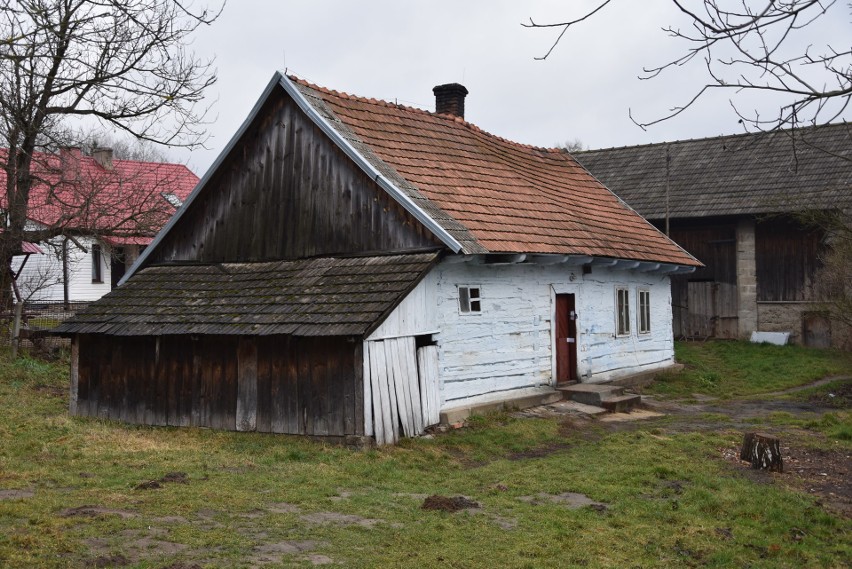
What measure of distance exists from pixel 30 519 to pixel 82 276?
31.5 meters

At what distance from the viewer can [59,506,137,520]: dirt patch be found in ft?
26.0

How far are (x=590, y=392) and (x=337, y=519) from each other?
8891mm

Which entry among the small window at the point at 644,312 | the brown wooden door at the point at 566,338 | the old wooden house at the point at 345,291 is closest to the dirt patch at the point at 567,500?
the old wooden house at the point at 345,291

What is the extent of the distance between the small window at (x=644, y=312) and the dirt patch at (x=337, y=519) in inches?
526

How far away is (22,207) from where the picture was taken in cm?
2180

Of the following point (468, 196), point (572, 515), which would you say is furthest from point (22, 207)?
point (572, 515)

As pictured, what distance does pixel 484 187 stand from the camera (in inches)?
670

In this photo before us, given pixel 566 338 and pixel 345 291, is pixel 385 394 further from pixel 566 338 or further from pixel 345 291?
pixel 566 338

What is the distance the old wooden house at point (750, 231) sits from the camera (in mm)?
26312

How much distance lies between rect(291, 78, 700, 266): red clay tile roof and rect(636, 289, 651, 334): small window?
1.05 m

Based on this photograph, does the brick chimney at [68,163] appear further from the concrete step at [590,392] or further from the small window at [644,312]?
the small window at [644,312]

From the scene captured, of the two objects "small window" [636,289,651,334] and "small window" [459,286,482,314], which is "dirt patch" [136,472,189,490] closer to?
"small window" [459,286,482,314]

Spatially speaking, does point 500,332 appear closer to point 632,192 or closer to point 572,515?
point 572,515

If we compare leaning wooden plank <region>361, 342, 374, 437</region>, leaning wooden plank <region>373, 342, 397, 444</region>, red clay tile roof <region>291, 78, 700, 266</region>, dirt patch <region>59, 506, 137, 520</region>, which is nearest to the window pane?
red clay tile roof <region>291, 78, 700, 266</region>
